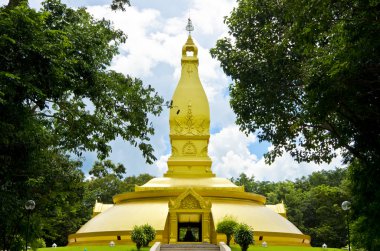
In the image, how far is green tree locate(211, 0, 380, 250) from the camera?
1198cm

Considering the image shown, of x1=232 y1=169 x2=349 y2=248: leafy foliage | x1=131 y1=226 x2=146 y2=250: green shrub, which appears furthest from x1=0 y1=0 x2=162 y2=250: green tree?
x1=232 y1=169 x2=349 y2=248: leafy foliage

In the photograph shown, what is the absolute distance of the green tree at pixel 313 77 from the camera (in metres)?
12.0

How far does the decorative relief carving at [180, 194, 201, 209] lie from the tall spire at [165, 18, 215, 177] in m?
7.23

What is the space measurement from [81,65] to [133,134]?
8.57ft

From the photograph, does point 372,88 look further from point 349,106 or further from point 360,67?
point 360,67

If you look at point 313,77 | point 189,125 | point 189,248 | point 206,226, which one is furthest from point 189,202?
point 313,77

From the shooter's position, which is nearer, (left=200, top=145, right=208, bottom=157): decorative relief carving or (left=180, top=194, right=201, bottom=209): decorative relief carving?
(left=180, top=194, right=201, bottom=209): decorative relief carving

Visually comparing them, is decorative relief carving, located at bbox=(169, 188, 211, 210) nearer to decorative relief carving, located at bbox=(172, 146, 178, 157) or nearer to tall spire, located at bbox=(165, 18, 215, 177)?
tall spire, located at bbox=(165, 18, 215, 177)

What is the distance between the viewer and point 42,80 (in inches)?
505

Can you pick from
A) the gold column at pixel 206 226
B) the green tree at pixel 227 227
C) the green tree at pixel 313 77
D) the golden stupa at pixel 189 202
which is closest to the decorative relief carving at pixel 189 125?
the golden stupa at pixel 189 202

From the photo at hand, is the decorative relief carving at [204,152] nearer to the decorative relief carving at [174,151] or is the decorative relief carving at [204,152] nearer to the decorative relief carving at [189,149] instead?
the decorative relief carving at [189,149]

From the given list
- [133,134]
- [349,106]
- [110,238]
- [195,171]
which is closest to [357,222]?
[349,106]

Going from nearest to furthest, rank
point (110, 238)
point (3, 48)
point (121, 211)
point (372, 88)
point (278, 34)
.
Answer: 1. point (3, 48)
2. point (372, 88)
3. point (278, 34)
4. point (110, 238)
5. point (121, 211)

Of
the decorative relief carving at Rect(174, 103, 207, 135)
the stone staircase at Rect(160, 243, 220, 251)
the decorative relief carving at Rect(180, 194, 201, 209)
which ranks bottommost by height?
the stone staircase at Rect(160, 243, 220, 251)
